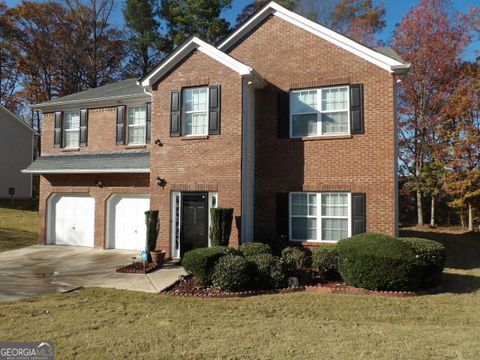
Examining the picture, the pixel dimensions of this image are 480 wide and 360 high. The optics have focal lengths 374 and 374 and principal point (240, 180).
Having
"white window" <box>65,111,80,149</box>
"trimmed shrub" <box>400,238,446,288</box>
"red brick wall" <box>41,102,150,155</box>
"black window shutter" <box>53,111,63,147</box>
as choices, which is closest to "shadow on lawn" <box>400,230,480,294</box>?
"trimmed shrub" <box>400,238,446,288</box>

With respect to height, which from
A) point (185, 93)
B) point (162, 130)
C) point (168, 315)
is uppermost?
point (185, 93)

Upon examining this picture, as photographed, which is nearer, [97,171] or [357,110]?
[357,110]

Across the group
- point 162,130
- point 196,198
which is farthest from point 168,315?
point 162,130

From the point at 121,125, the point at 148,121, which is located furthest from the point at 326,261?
the point at 121,125

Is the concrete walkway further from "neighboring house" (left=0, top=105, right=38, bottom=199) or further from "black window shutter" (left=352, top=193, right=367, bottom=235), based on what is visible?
"neighboring house" (left=0, top=105, right=38, bottom=199)

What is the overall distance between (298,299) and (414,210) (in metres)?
21.5

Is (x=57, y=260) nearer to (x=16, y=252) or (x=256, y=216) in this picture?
(x=16, y=252)

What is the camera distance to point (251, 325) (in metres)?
6.60

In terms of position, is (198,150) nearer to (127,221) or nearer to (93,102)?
(127,221)

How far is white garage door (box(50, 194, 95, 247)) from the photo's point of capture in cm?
1566

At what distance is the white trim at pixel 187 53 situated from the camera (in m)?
11.9

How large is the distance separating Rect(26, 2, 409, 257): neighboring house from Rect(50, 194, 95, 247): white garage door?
2.83m

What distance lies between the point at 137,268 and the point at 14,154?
79.4 feet

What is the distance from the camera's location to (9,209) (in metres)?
25.3
